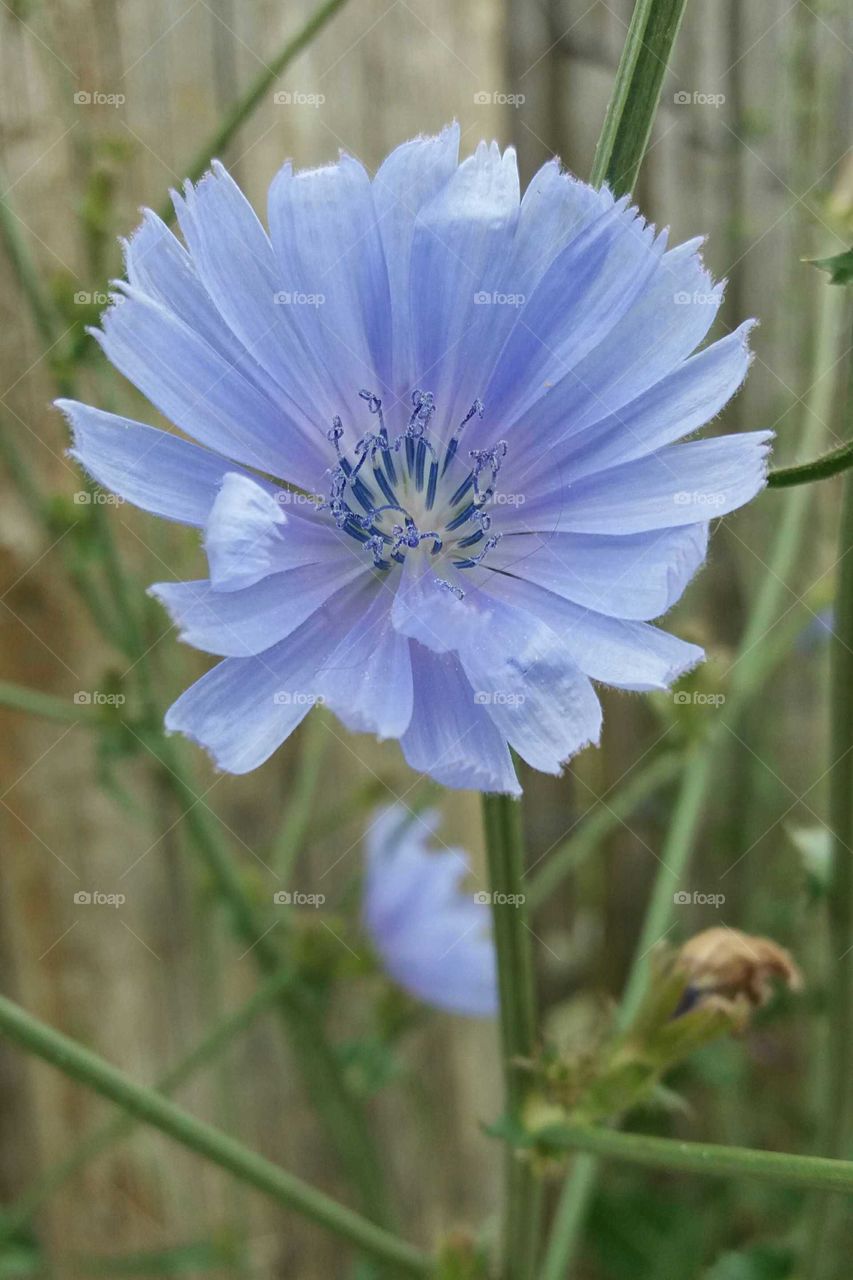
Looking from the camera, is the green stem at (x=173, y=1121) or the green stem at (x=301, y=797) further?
the green stem at (x=301, y=797)

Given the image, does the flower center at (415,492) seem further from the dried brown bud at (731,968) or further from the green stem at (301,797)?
the green stem at (301,797)

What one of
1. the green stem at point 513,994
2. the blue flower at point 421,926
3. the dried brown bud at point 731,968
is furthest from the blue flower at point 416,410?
the blue flower at point 421,926

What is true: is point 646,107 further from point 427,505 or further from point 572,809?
point 572,809

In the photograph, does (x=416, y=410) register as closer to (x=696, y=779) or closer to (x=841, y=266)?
(x=841, y=266)

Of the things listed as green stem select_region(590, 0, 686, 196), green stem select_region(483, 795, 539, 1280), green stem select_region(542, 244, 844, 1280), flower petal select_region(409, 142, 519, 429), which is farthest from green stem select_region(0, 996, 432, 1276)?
green stem select_region(590, 0, 686, 196)

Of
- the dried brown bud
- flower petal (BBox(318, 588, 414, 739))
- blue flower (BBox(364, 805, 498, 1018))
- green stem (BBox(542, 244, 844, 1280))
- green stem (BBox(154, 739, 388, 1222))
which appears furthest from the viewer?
blue flower (BBox(364, 805, 498, 1018))

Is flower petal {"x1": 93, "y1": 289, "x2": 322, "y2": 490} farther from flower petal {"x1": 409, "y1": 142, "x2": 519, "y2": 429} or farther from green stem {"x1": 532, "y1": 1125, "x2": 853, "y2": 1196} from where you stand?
green stem {"x1": 532, "y1": 1125, "x2": 853, "y2": 1196}
